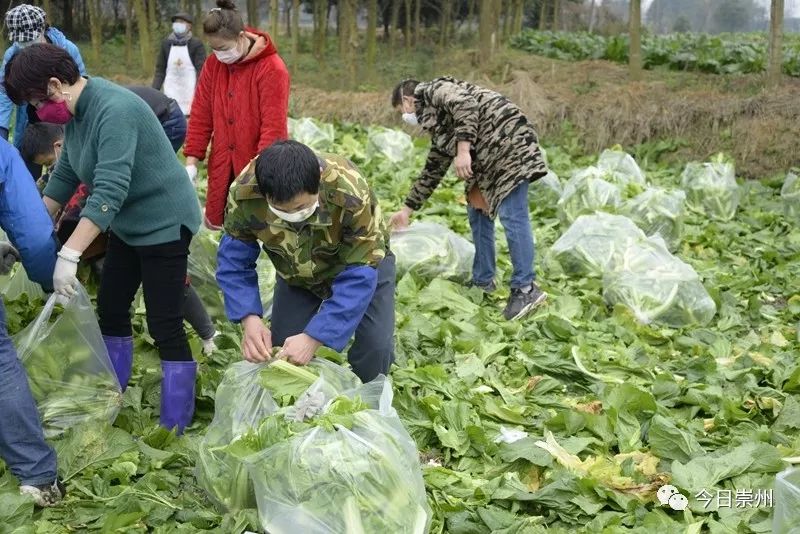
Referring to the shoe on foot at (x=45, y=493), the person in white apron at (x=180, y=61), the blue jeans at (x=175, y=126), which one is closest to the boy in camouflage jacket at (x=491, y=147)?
the blue jeans at (x=175, y=126)

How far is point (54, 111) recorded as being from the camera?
286 cm

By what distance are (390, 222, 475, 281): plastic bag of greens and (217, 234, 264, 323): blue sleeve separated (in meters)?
2.38

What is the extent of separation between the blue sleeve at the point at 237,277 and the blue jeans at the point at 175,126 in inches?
70.7

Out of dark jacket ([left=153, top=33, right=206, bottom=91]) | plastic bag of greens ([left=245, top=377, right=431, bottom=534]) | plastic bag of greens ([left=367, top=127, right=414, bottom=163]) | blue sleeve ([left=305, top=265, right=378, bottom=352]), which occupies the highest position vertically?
dark jacket ([left=153, top=33, right=206, bottom=91])

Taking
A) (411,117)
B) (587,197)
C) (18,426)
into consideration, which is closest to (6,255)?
(18,426)

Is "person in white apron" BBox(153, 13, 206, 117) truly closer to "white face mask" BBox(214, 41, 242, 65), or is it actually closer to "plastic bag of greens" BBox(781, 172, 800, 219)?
"white face mask" BBox(214, 41, 242, 65)

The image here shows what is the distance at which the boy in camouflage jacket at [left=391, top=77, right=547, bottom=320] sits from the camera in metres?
4.71

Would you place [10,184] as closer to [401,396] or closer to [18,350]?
[18,350]

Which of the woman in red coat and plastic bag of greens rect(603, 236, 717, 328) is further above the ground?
the woman in red coat

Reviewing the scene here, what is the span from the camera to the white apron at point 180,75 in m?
6.72

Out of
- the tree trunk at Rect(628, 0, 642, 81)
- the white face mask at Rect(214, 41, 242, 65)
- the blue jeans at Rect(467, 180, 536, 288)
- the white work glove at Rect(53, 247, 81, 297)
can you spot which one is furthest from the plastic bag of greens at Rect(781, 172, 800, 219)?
the white work glove at Rect(53, 247, 81, 297)

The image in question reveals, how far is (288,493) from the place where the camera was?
2.37 m

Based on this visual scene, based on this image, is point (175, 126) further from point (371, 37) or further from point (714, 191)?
point (371, 37)

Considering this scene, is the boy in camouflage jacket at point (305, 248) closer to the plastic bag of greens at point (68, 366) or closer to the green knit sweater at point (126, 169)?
the green knit sweater at point (126, 169)
